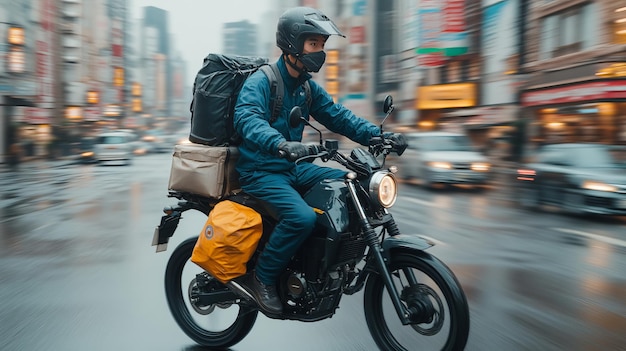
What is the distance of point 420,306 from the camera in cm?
338

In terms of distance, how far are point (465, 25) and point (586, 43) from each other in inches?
637

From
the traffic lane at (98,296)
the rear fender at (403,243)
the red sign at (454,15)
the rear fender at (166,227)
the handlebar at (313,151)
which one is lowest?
the traffic lane at (98,296)

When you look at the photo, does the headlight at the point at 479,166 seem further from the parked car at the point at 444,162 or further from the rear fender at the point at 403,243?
the rear fender at the point at 403,243

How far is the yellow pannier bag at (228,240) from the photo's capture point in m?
3.85

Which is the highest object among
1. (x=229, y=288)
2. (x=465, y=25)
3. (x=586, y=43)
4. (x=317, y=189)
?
(x=465, y=25)

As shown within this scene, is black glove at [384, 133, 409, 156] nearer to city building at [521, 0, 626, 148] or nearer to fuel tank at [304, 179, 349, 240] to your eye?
fuel tank at [304, 179, 349, 240]

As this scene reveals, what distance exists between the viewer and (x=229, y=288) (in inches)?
161

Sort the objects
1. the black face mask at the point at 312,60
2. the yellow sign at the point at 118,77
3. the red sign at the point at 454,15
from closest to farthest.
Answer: the black face mask at the point at 312,60 < the red sign at the point at 454,15 < the yellow sign at the point at 118,77

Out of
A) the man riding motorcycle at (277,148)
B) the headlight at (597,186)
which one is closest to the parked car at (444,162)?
the headlight at (597,186)

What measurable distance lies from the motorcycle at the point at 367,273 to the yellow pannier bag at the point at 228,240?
94mm

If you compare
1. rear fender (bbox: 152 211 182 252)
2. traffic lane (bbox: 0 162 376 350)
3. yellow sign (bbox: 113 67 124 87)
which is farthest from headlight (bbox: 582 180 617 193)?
yellow sign (bbox: 113 67 124 87)

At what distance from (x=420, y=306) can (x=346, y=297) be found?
218 centimetres

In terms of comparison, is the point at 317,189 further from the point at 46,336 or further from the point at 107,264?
the point at 107,264

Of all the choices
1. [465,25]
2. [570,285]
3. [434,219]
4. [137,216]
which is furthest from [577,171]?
[465,25]
